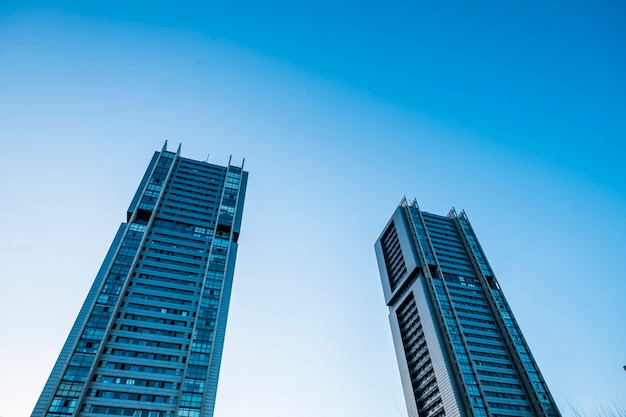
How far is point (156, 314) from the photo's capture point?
83.8 m

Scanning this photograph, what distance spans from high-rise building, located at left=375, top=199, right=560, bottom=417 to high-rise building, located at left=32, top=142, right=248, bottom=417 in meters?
51.7

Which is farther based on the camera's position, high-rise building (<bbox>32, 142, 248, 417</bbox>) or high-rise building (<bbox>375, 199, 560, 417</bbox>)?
high-rise building (<bbox>375, 199, 560, 417</bbox>)

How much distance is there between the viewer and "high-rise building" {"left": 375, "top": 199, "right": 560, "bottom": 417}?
91812mm

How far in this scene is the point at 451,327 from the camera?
4063 inches

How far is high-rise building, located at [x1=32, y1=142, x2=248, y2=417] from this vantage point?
229ft

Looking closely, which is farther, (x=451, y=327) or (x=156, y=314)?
(x=451, y=327)

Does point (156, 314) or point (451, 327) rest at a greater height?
point (451, 327)

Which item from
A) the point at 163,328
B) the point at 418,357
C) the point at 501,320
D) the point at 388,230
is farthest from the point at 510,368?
the point at 163,328

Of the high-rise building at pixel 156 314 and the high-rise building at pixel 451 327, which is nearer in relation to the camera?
the high-rise building at pixel 156 314

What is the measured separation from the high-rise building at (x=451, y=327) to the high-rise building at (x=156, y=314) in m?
51.7

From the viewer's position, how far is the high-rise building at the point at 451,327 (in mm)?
91812

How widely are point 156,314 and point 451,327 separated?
6988 centimetres

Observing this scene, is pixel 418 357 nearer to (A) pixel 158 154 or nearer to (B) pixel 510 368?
(B) pixel 510 368

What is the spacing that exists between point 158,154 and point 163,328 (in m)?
62.2
